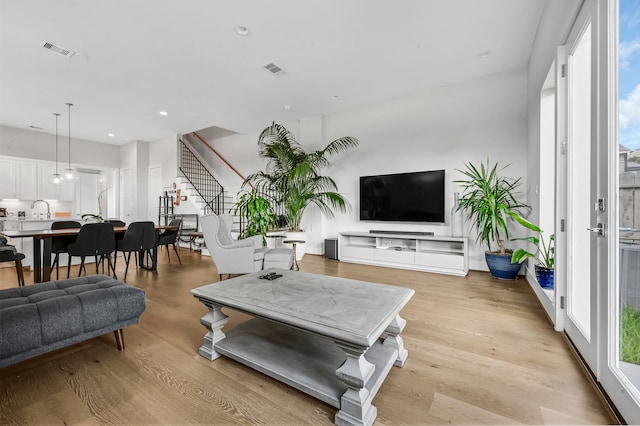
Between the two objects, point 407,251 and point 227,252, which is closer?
point 227,252

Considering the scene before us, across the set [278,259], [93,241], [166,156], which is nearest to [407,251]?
[278,259]

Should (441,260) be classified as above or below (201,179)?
below

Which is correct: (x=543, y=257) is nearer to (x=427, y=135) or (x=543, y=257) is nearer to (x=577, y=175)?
(x=577, y=175)

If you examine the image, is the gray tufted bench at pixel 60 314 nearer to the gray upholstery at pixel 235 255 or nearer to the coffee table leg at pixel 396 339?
the gray upholstery at pixel 235 255

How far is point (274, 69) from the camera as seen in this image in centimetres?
384

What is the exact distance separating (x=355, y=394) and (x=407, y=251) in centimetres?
339

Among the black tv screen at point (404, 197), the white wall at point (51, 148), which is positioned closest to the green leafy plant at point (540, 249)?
the black tv screen at point (404, 197)

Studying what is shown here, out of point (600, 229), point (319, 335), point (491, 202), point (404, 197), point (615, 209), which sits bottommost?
point (319, 335)

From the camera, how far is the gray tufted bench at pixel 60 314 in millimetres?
1408

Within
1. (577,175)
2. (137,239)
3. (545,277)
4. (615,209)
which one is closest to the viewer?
(615,209)

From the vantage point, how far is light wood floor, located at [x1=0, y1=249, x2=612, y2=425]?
131 cm

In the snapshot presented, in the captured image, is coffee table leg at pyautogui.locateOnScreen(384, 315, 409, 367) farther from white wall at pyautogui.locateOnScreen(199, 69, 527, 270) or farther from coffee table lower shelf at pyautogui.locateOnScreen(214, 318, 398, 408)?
white wall at pyautogui.locateOnScreen(199, 69, 527, 270)

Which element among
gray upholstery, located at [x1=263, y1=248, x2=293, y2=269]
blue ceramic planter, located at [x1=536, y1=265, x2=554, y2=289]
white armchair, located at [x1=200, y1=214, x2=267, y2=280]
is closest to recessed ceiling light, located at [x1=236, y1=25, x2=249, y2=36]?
white armchair, located at [x1=200, y1=214, x2=267, y2=280]

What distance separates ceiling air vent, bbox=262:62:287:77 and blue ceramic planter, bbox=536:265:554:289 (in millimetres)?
3953
